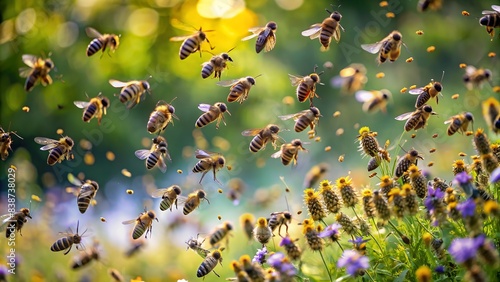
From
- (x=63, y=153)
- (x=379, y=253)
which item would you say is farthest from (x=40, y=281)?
(x=379, y=253)

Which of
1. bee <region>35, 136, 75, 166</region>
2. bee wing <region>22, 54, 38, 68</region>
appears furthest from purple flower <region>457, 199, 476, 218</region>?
bee wing <region>22, 54, 38, 68</region>

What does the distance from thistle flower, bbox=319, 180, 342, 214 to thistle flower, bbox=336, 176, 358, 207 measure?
0.10 ft

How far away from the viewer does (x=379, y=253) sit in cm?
287

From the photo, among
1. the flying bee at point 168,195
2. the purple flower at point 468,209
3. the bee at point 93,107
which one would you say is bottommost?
the flying bee at point 168,195

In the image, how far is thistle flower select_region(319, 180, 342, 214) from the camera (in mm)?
2605

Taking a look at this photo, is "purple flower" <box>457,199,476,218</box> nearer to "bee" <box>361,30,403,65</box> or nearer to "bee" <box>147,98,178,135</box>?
"bee" <box>361,30,403,65</box>

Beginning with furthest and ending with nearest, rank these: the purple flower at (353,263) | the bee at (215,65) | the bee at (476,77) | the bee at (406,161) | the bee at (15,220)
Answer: the bee at (15,220) < the bee at (215,65) < the bee at (406,161) < the bee at (476,77) < the purple flower at (353,263)

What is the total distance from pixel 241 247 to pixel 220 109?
2.14 m

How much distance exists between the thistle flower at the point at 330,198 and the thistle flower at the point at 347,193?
3 cm

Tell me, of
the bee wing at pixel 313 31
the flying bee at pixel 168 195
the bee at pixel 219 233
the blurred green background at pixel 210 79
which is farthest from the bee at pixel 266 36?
the blurred green background at pixel 210 79

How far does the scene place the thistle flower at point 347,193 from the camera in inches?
104

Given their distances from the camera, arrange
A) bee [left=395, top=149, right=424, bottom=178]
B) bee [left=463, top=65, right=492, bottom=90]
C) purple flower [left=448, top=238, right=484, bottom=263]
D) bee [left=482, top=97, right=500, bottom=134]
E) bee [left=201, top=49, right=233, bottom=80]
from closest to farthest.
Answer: purple flower [left=448, top=238, right=484, bottom=263], bee [left=482, top=97, right=500, bottom=134], bee [left=463, top=65, right=492, bottom=90], bee [left=395, top=149, right=424, bottom=178], bee [left=201, top=49, right=233, bottom=80]

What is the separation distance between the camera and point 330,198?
103 inches

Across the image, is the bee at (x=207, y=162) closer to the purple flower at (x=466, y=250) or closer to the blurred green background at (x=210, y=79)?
the purple flower at (x=466, y=250)
